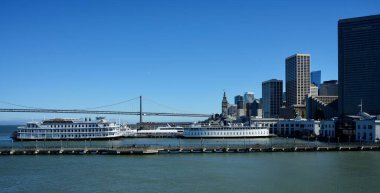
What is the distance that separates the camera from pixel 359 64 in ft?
472

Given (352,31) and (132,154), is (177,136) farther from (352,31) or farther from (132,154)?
(352,31)

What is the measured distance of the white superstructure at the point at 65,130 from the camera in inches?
3666

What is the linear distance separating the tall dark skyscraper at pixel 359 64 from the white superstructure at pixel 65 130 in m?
83.9

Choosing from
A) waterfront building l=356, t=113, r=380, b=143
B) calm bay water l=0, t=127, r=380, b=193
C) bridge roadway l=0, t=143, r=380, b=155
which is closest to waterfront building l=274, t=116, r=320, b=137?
waterfront building l=356, t=113, r=380, b=143

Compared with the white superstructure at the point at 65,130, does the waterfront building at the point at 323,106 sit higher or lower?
higher

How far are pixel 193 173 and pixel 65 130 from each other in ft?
201

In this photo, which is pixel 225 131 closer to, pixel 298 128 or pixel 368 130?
pixel 298 128

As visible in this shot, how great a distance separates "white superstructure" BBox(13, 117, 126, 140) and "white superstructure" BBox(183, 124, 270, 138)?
66.6 feet

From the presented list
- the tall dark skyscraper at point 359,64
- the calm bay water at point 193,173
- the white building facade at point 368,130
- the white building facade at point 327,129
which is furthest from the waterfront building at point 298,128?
the calm bay water at point 193,173

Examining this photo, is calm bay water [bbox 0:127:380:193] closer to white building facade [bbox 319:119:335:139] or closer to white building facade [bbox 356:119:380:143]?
white building facade [bbox 356:119:380:143]

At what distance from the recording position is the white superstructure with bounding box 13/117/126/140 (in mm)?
93125

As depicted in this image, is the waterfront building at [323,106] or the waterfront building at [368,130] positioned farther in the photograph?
the waterfront building at [323,106]

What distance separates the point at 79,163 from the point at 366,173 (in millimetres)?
28620

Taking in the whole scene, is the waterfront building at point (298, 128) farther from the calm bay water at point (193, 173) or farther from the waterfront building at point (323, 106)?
the calm bay water at point (193, 173)
